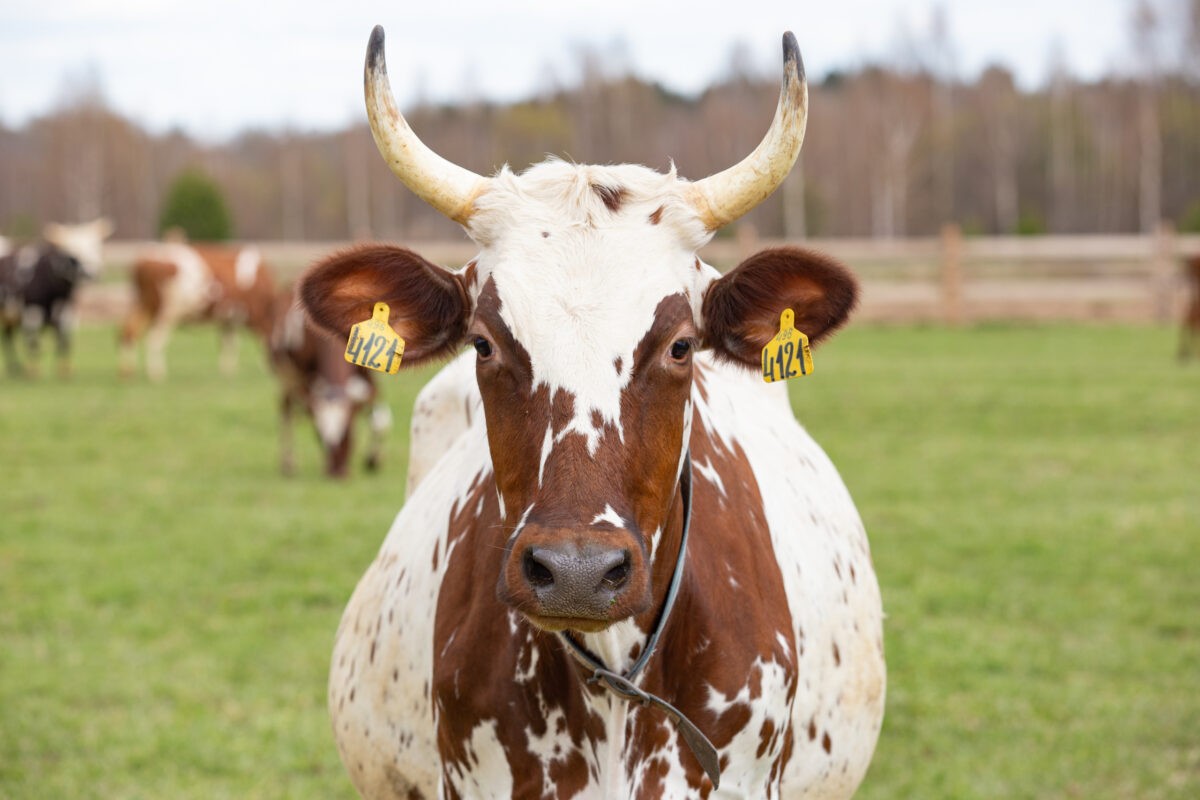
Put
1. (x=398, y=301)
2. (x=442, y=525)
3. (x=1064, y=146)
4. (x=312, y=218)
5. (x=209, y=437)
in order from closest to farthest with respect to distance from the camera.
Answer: (x=398, y=301), (x=442, y=525), (x=209, y=437), (x=1064, y=146), (x=312, y=218)

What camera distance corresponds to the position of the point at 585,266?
254cm

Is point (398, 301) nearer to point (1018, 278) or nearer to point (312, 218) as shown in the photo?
point (1018, 278)

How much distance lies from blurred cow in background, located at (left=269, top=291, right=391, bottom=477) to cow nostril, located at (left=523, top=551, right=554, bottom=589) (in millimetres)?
8896

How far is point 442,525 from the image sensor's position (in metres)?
3.22

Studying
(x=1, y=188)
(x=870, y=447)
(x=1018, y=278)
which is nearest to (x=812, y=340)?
(x=870, y=447)

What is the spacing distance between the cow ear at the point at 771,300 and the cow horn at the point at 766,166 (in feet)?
0.41

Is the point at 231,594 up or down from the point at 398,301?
down

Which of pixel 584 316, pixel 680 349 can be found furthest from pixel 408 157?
pixel 680 349

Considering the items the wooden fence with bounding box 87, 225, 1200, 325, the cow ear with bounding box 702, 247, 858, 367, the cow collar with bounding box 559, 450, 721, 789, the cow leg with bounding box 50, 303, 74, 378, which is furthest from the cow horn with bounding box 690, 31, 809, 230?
the wooden fence with bounding box 87, 225, 1200, 325

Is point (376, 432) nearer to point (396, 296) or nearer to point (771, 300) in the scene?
point (396, 296)

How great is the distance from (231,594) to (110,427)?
23.1 feet

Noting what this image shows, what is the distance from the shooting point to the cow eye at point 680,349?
2.58 m

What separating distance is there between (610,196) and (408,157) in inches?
16.5

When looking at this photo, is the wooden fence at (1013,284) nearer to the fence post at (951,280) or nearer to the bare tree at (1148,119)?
the fence post at (951,280)
